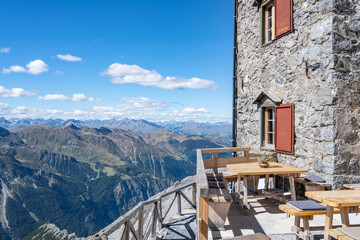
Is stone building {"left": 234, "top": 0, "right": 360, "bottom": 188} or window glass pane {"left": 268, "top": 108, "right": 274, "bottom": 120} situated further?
window glass pane {"left": 268, "top": 108, "right": 274, "bottom": 120}

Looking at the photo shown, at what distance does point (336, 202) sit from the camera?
3.15 m

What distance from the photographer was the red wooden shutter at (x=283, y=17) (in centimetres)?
681

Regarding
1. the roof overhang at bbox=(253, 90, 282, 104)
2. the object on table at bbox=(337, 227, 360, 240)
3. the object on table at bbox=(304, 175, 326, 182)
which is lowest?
the object on table at bbox=(304, 175, 326, 182)

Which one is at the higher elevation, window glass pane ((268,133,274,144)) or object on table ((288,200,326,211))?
window glass pane ((268,133,274,144))

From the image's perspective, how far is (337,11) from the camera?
5.71 m

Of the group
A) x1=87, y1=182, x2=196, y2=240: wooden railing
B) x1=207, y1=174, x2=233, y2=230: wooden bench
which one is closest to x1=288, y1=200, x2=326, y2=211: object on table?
x1=207, y1=174, x2=233, y2=230: wooden bench

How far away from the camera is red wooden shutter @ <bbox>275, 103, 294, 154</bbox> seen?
672 cm

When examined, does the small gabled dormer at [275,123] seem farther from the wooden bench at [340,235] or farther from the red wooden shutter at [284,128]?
the wooden bench at [340,235]

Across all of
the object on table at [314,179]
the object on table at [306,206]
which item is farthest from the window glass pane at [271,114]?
the object on table at [306,206]

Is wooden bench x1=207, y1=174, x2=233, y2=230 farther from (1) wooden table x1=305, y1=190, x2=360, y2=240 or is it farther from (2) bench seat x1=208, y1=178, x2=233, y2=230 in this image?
(1) wooden table x1=305, y1=190, x2=360, y2=240

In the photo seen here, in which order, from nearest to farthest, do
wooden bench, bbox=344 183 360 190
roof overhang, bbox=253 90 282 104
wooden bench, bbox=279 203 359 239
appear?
wooden bench, bbox=279 203 359 239, wooden bench, bbox=344 183 360 190, roof overhang, bbox=253 90 282 104

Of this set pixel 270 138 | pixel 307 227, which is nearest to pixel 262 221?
pixel 307 227

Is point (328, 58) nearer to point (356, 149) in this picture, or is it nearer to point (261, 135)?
point (356, 149)

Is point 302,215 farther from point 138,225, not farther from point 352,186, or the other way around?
point 138,225
